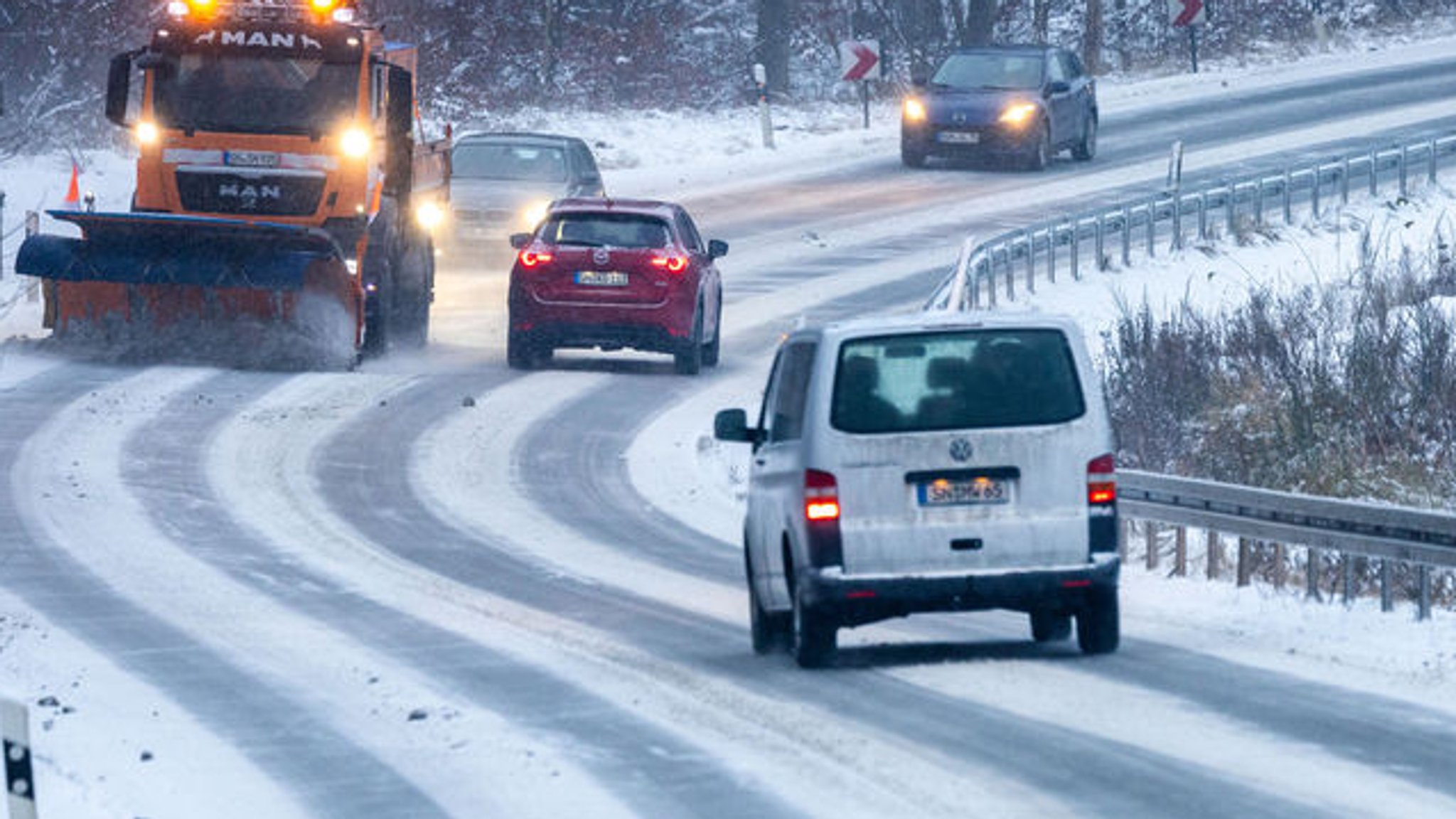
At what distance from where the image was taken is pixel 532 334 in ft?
89.0

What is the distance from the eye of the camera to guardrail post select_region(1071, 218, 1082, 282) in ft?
108

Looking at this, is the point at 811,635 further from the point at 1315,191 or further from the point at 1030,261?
the point at 1315,191

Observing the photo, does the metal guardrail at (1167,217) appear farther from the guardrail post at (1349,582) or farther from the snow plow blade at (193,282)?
the guardrail post at (1349,582)

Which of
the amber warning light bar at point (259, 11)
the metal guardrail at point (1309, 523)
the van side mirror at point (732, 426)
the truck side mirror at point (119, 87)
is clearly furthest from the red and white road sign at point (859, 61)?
the van side mirror at point (732, 426)

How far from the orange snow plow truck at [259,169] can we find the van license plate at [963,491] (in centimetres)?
1361

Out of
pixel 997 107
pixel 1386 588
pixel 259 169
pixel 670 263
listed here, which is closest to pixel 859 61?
pixel 997 107

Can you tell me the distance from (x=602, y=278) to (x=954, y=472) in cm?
1452

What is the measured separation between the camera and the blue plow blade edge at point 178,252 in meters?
25.4

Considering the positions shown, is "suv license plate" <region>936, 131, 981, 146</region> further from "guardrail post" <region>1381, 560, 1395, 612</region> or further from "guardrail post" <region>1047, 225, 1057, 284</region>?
"guardrail post" <region>1381, 560, 1395, 612</region>

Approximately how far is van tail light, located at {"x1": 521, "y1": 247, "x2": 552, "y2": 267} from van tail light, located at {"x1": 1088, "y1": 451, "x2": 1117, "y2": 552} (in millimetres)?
14657

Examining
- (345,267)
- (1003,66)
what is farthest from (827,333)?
(1003,66)

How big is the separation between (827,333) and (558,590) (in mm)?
4220

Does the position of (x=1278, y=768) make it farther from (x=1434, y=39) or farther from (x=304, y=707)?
(x=1434, y=39)

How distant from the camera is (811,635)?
42.0 ft
